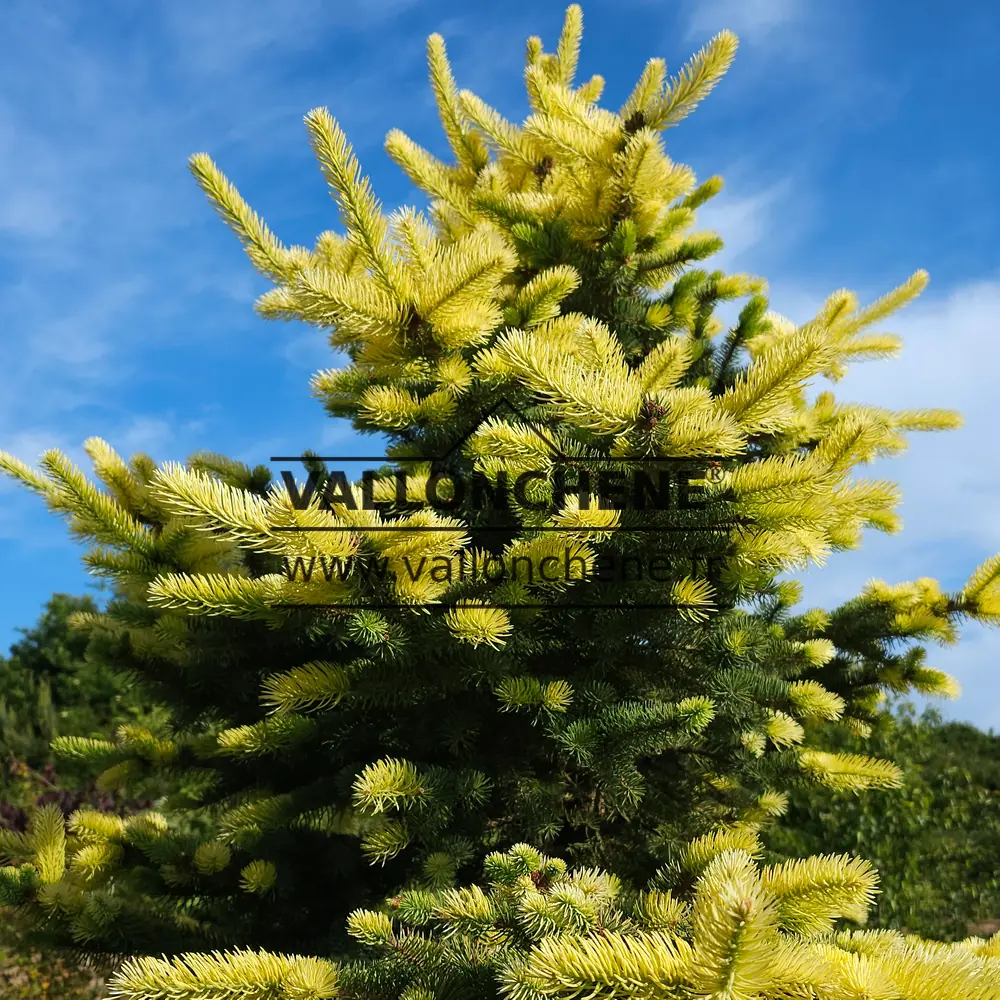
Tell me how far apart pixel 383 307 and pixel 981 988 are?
2058mm

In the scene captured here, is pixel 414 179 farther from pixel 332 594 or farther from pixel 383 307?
pixel 332 594

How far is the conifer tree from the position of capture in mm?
2262

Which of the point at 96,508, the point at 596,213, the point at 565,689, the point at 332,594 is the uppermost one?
the point at 596,213

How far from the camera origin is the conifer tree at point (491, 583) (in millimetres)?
2262

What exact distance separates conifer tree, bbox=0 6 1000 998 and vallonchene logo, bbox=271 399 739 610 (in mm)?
13

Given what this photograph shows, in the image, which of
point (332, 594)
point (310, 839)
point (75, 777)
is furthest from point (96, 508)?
point (75, 777)

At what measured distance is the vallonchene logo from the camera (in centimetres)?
227

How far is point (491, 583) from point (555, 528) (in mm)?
264

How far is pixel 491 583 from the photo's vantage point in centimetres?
255

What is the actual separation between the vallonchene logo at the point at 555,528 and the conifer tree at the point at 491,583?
0.5 inches

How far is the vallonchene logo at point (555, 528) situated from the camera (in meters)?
2.27

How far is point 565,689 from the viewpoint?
105 inches

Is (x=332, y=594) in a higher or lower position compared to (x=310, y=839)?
higher

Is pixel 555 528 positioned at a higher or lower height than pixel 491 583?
higher
